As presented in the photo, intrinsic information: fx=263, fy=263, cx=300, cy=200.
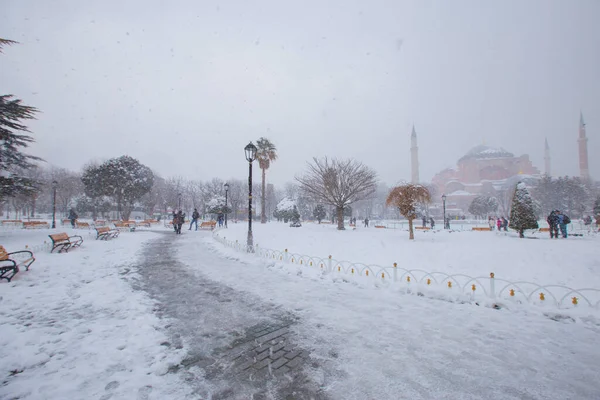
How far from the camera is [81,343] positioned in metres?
3.94


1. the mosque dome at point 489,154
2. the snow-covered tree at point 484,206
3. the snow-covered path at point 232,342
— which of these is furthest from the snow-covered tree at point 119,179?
the mosque dome at point 489,154

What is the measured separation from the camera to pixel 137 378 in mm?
3135

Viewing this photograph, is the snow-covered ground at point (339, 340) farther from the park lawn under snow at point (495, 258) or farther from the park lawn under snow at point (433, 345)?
the park lawn under snow at point (495, 258)

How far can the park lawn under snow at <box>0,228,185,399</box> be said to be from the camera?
2953mm

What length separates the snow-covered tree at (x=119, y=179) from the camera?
3638 centimetres

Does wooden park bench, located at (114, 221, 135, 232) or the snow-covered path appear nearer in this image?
the snow-covered path

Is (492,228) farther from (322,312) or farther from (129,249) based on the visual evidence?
(129,249)

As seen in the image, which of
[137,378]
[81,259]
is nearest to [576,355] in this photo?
[137,378]

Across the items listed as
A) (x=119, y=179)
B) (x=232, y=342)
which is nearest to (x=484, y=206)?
(x=232, y=342)

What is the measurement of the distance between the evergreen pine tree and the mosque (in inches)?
2734

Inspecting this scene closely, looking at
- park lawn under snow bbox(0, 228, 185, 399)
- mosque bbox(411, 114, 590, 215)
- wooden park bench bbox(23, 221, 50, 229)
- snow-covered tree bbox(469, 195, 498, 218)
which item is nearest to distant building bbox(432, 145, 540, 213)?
mosque bbox(411, 114, 590, 215)

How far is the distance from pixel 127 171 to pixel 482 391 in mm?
43950

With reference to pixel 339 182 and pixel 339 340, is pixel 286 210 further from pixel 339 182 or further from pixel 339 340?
pixel 339 340

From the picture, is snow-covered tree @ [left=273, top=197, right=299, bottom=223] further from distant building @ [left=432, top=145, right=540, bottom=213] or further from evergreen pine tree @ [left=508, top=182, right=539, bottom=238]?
distant building @ [left=432, top=145, right=540, bottom=213]
